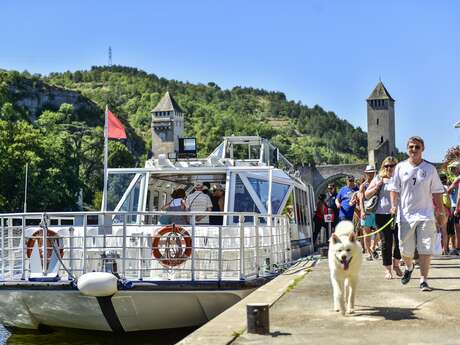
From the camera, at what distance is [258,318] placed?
6.81 metres

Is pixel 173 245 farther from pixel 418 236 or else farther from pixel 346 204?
pixel 346 204

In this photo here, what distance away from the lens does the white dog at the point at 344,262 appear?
771cm

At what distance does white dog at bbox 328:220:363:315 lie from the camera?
771 cm

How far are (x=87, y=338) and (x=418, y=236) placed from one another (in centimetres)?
523

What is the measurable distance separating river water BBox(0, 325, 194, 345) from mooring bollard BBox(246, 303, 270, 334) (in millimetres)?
4514

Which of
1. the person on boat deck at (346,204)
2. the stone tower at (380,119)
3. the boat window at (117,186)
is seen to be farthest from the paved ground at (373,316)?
the stone tower at (380,119)

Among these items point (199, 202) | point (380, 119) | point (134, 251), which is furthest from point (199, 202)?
point (380, 119)


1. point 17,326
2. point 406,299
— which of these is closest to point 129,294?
point 17,326

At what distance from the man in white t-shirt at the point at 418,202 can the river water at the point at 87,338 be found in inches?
147

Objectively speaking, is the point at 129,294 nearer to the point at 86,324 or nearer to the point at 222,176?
the point at 86,324

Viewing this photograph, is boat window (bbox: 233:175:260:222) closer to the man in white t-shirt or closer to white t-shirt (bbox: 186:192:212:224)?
white t-shirt (bbox: 186:192:212:224)

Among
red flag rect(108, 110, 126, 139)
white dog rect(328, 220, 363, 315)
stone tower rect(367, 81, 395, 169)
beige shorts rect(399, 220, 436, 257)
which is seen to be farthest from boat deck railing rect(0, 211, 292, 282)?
stone tower rect(367, 81, 395, 169)

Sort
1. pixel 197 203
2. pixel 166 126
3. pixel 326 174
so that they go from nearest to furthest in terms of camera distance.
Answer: pixel 197 203 < pixel 326 174 < pixel 166 126

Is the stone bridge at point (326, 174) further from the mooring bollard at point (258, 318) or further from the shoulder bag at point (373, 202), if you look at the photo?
the mooring bollard at point (258, 318)
